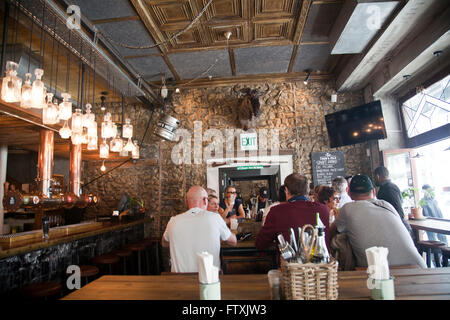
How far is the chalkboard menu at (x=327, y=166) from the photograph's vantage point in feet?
19.5

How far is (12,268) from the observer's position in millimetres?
2773

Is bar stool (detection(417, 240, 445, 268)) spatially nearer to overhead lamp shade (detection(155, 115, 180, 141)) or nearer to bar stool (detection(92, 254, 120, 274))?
bar stool (detection(92, 254, 120, 274))

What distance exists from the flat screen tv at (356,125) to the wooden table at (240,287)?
4073 mm

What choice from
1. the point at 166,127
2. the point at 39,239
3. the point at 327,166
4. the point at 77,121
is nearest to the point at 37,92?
the point at 77,121

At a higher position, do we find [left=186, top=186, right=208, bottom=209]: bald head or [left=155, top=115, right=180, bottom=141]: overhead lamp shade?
[left=155, top=115, right=180, bottom=141]: overhead lamp shade

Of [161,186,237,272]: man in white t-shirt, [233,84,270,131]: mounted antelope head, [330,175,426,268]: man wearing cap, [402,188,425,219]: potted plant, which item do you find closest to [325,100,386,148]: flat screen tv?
[402,188,425,219]: potted plant

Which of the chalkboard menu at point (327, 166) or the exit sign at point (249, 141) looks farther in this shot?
the exit sign at point (249, 141)

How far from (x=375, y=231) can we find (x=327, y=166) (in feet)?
13.4

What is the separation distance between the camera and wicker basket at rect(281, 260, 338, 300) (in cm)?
116

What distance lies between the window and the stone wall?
98 centimetres

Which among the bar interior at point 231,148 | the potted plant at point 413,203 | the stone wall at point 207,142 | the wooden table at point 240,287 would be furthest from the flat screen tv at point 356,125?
the wooden table at point 240,287

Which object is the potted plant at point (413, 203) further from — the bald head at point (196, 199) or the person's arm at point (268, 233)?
the bald head at point (196, 199)

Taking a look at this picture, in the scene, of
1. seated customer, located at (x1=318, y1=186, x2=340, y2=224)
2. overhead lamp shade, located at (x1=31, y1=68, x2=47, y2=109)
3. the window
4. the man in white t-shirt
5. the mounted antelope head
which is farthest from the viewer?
the mounted antelope head
